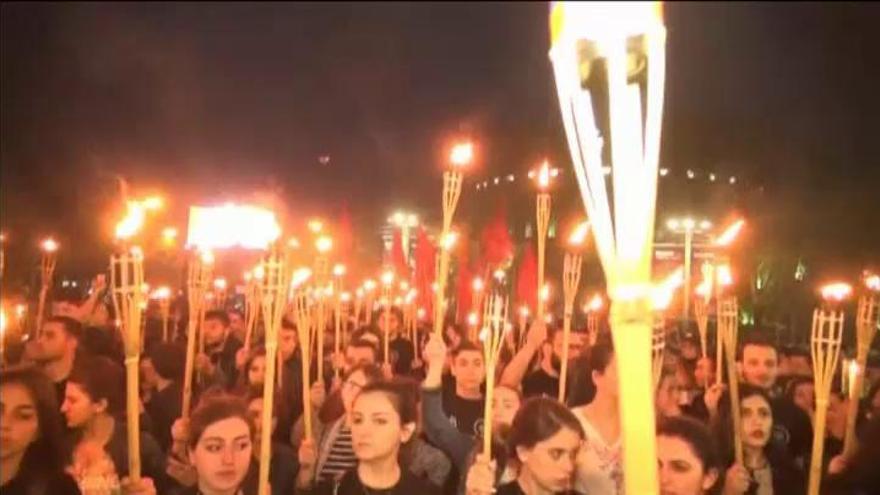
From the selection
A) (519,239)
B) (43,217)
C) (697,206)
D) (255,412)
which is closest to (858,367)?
(255,412)

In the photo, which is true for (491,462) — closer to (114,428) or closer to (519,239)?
(114,428)

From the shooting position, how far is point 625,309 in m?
2.30

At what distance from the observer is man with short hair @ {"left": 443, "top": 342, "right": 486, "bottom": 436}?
6258mm

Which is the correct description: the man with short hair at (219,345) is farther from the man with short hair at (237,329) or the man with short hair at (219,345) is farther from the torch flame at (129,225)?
the torch flame at (129,225)

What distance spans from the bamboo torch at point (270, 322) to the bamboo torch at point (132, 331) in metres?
0.50

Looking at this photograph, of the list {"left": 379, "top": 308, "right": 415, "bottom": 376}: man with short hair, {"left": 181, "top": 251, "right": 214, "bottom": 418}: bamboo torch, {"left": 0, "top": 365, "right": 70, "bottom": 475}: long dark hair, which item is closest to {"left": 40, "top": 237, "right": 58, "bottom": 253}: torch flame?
{"left": 181, "top": 251, "right": 214, "bottom": 418}: bamboo torch

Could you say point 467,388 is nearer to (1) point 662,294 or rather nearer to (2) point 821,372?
(1) point 662,294

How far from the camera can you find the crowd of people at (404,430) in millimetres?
4051

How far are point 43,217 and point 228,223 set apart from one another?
23408 millimetres

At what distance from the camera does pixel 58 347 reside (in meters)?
5.73

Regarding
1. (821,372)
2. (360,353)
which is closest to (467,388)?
(360,353)

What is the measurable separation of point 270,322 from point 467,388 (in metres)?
2.39

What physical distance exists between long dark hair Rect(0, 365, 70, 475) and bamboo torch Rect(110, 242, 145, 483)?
0.48m

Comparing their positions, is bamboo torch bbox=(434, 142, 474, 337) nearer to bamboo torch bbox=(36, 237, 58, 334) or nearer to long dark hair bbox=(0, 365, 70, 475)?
long dark hair bbox=(0, 365, 70, 475)
